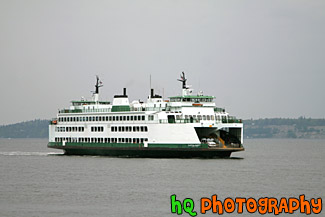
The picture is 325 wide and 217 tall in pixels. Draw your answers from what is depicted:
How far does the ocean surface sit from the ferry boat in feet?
4.58

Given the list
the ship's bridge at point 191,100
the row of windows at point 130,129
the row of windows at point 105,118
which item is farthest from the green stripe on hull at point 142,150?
the ship's bridge at point 191,100

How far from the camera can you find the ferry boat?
6369cm

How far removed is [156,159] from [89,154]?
1046 centimetres

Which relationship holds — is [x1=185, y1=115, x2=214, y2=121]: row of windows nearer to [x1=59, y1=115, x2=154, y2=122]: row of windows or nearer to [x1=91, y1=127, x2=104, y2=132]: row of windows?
[x1=59, y1=115, x2=154, y2=122]: row of windows

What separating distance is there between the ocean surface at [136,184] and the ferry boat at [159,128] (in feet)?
4.58

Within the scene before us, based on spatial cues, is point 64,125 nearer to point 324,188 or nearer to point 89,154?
point 89,154

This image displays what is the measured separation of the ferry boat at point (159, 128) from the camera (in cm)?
6369

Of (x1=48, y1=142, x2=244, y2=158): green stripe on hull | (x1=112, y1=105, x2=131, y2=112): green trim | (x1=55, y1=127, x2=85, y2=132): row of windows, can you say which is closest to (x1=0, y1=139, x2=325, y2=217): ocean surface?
(x1=48, y1=142, x2=244, y2=158): green stripe on hull

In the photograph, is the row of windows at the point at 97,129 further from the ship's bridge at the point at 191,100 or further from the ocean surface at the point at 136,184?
the ship's bridge at the point at 191,100

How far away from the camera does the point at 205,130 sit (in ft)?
220

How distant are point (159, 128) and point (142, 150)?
2.94 m

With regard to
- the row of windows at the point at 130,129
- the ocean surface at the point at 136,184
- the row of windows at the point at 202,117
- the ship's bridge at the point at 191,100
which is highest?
the ship's bridge at the point at 191,100

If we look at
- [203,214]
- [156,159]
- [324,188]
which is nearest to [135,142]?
[156,159]

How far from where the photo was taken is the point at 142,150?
2625 inches
